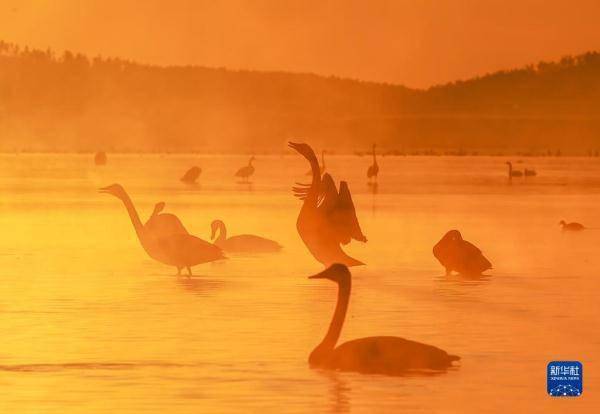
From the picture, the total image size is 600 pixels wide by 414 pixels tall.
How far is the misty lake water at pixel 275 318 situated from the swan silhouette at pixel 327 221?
0.33 meters

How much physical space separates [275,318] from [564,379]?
3.48 m

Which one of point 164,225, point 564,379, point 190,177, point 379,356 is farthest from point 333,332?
point 190,177

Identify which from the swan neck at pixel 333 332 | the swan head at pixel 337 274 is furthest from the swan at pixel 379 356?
the swan head at pixel 337 274

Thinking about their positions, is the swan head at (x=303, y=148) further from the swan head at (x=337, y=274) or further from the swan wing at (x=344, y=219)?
the swan head at (x=337, y=274)

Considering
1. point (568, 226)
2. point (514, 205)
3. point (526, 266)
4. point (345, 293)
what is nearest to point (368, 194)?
point (514, 205)

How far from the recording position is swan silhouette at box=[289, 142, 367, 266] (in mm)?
15281

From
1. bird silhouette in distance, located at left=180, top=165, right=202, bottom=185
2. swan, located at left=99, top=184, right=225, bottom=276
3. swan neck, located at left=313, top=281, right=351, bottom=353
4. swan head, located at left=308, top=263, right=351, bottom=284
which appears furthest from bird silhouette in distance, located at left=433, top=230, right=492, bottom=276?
bird silhouette in distance, located at left=180, top=165, right=202, bottom=185

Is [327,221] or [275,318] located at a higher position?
[327,221]

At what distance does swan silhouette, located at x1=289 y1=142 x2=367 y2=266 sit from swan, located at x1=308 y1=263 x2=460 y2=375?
511 centimetres

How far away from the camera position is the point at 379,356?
32.5ft

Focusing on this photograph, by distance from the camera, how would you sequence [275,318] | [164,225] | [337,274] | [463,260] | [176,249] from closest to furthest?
[337,274], [275,318], [176,249], [463,260], [164,225]

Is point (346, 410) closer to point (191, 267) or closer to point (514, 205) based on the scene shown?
point (191, 267)

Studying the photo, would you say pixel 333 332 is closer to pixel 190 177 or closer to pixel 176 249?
pixel 176 249

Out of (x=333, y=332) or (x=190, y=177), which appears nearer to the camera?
(x=333, y=332)
